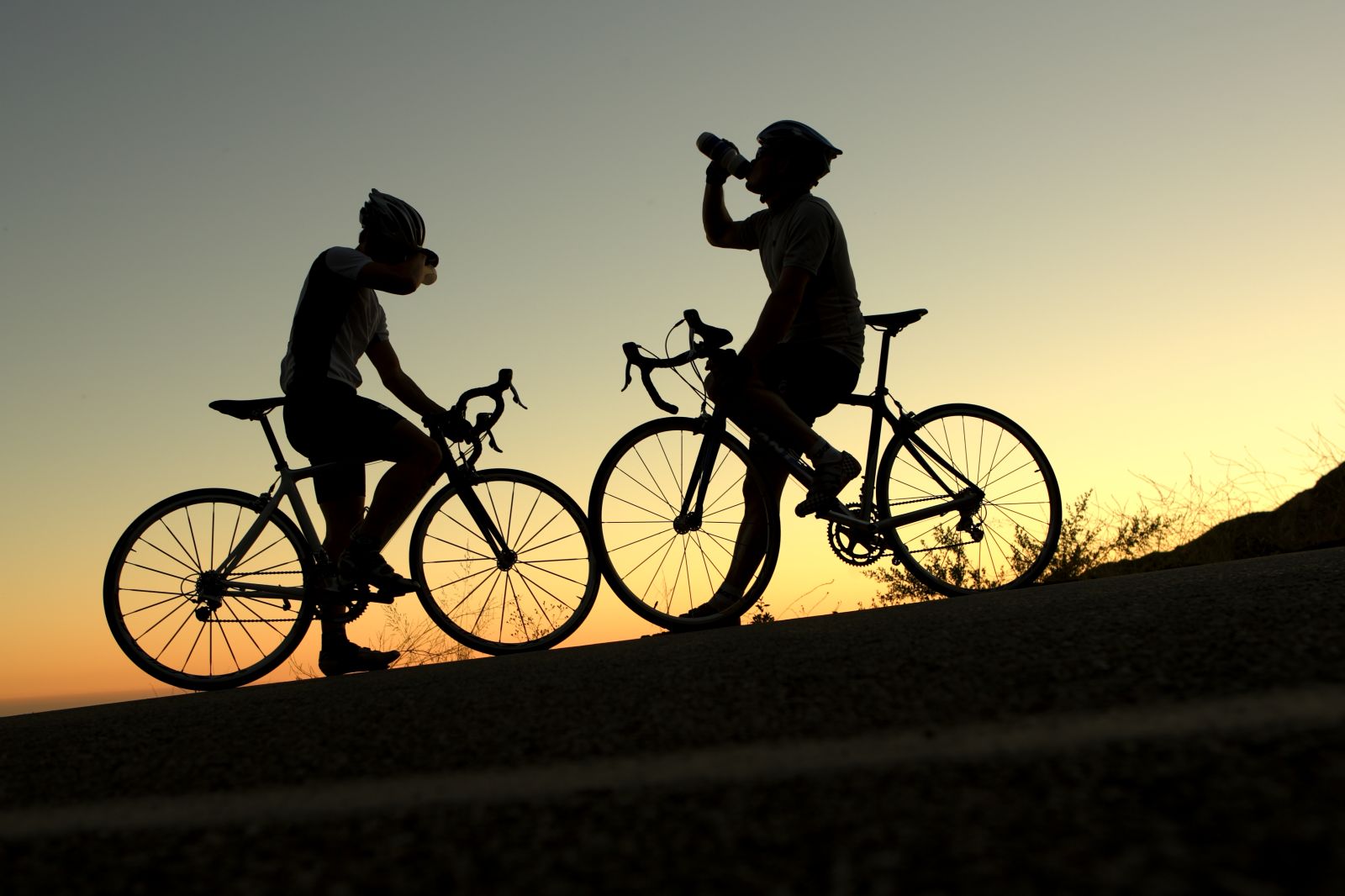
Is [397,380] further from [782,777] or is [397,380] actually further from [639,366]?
[782,777]

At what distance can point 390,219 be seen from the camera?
477 centimetres

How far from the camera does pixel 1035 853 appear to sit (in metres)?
1.28

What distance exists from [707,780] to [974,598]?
2.91 metres

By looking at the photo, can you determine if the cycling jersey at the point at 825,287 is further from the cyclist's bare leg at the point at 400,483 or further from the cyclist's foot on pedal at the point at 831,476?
the cyclist's bare leg at the point at 400,483

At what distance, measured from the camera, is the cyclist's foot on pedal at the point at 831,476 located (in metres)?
4.92

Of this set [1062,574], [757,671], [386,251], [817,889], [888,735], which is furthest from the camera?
[1062,574]

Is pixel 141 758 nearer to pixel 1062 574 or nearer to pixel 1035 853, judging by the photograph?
pixel 1035 853

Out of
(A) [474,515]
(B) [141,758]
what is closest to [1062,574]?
(A) [474,515]

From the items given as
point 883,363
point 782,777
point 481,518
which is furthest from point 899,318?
point 782,777

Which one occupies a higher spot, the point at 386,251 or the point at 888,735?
the point at 386,251

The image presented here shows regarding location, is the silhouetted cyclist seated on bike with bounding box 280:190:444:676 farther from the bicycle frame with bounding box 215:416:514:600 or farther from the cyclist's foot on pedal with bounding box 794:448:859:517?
the cyclist's foot on pedal with bounding box 794:448:859:517

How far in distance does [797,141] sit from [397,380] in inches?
93.1

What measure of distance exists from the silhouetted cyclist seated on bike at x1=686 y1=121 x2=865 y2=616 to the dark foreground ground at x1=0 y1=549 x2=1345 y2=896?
212 cm

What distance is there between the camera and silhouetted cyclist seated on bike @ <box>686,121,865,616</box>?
4.91 meters
